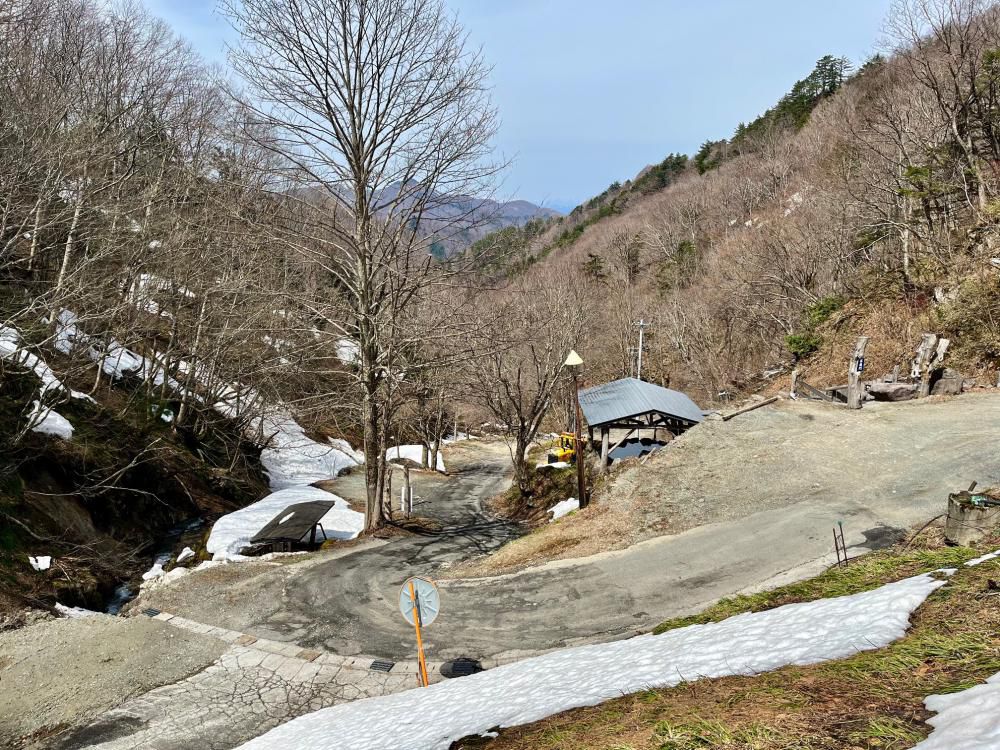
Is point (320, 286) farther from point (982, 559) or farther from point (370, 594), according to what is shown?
point (982, 559)

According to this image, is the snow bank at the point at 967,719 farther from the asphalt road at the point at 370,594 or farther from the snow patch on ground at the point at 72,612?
the snow patch on ground at the point at 72,612

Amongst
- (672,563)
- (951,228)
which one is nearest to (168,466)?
(672,563)

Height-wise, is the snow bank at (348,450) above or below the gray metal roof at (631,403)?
below

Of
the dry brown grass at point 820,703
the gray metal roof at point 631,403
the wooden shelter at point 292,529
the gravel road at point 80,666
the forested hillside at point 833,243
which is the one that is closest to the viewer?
the dry brown grass at point 820,703

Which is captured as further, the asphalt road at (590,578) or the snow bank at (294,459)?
the snow bank at (294,459)

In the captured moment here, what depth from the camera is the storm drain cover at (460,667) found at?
8.09 meters

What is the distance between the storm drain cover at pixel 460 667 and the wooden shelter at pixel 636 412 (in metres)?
12.3

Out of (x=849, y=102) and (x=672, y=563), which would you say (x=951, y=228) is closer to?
(x=672, y=563)

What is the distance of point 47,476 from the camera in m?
14.1

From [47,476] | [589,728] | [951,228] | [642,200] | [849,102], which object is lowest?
[589,728]

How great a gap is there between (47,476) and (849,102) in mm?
65192

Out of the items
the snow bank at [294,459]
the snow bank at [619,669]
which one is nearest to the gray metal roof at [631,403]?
the snow bank at [619,669]

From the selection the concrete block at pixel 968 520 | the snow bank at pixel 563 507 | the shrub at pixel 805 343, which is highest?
the shrub at pixel 805 343

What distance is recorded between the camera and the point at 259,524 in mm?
16359
